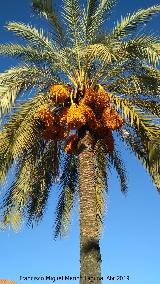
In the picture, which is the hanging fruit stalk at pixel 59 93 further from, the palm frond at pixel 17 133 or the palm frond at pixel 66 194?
the palm frond at pixel 66 194

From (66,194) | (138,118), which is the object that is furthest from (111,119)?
(66,194)

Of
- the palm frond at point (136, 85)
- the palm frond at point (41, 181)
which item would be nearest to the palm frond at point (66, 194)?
the palm frond at point (41, 181)

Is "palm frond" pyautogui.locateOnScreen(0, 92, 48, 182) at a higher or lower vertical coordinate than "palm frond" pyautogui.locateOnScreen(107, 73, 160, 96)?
lower

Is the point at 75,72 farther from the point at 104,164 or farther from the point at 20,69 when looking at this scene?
the point at 104,164

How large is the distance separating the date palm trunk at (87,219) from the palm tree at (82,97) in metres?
0.03

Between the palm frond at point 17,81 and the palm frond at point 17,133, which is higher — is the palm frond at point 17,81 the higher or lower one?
the higher one

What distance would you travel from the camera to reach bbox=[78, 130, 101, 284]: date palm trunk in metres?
13.3

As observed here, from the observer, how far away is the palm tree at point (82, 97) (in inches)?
573

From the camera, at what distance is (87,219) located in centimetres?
1397

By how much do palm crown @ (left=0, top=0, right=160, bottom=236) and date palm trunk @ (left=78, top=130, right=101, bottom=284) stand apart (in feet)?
1.87

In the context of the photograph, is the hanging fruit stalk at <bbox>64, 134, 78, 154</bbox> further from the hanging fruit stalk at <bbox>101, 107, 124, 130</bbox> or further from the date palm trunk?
the hanging fruit stalk at <bbox>101, 107, 124, 130</bbox>

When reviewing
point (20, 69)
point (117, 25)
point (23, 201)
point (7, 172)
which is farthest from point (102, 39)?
point (23, 201)

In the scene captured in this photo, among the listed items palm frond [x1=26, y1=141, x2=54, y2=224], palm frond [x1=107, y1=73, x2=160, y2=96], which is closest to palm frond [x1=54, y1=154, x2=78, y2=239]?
palm frond [x1=26, y1=141, x2=54, y2=224]

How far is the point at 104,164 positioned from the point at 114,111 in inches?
128
